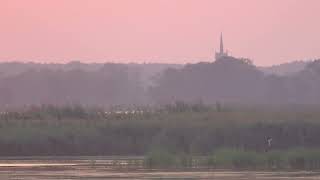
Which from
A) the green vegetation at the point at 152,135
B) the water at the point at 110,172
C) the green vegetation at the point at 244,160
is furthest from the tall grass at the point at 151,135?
the green vegetation at the point at 244,160

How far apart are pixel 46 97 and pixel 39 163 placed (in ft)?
437

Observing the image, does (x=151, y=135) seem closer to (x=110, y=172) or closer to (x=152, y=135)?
(x=152, y=135)

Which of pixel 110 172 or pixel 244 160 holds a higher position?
pixel 244 160

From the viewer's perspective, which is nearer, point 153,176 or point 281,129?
point 153,176

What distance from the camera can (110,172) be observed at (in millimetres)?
39281

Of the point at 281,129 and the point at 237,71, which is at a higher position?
the point at 237,71

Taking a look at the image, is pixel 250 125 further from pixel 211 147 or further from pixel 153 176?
pixel 153 176

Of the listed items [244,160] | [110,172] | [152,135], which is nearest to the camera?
[110,172]

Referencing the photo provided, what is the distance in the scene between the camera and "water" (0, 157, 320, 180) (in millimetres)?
36438

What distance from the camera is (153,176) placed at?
36.9 m

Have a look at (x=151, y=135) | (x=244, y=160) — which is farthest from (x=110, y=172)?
(x=151, y=135)

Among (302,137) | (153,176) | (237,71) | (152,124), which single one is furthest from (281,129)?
(237,71)

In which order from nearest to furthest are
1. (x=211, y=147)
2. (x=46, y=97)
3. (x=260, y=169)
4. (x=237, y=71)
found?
(x=260, y=169) < (x=211, y=147) < (x=237, y=71) < (x=46, y=97)

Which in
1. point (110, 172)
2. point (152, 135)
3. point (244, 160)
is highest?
point (152, 135)
